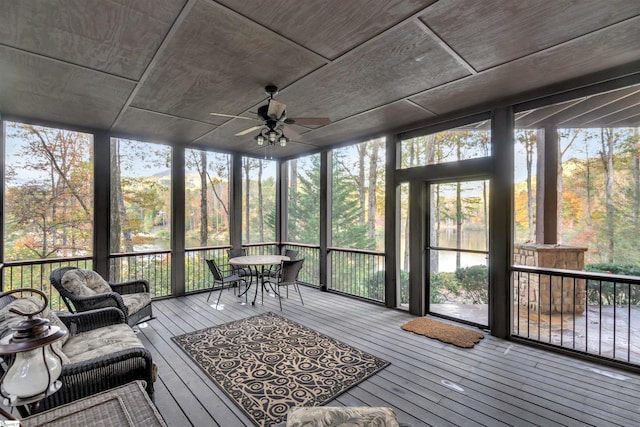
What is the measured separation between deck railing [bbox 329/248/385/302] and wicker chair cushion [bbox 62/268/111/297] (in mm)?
3748

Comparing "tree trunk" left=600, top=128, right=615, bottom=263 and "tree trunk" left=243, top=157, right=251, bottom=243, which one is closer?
"tree trunk" left=600, top=128, right=615, bottom=263

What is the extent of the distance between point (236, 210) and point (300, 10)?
15.3ft

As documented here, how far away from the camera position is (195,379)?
2.66 meters

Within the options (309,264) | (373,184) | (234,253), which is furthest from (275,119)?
(373,184)

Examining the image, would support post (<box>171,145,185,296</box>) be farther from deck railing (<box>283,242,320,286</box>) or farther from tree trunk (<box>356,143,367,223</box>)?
tree trunk (<box>356,143,367,223</box>)

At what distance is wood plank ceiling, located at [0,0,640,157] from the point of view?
202 centimetres

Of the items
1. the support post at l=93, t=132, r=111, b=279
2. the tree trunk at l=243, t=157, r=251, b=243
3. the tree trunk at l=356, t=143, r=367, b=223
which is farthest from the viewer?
the tree trunk at l=356, t=143, r=367, b=223

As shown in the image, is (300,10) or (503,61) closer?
(300,10)

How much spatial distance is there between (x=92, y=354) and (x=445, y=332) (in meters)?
3.70

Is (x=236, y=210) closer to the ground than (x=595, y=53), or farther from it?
closer to the ground

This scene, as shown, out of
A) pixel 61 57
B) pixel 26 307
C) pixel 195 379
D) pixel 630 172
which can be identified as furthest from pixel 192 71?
pixel 630 172

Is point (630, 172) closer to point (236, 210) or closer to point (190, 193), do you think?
point (236, 210)

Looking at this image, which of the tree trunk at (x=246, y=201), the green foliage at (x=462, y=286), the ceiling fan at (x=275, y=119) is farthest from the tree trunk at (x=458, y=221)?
the tree trunk at (x=246, y=201)

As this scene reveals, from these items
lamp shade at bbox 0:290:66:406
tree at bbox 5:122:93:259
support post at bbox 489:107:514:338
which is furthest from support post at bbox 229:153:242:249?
lamp shade at bbox 0:290:66:406
